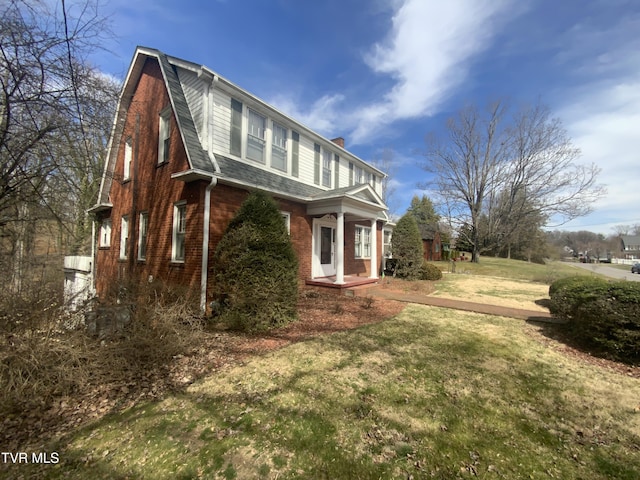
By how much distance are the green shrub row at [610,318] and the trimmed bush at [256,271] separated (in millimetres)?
5907

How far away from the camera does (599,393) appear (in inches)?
149

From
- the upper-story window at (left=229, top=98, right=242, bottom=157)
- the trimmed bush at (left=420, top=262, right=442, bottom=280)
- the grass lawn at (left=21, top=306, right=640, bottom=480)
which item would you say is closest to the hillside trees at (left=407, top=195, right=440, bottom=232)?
the trimmed bush at (left=420, top=262, right=442, bottom=280)

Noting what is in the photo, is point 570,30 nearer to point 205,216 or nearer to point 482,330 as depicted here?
point 482,330

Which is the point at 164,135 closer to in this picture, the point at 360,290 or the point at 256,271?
the point at 256,271

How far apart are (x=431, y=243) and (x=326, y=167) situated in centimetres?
2343

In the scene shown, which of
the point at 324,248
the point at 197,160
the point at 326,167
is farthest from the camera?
the point at 326,167

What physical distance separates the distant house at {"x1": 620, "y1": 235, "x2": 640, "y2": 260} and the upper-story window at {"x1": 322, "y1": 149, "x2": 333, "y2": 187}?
10317 cm

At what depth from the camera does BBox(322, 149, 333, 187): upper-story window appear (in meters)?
12.5

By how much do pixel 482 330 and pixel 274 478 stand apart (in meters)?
5.80

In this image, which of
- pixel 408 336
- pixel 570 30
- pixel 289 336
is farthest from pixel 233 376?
pixel 570 30

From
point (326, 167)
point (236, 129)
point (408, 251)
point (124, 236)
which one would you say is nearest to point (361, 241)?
point (408, 251)

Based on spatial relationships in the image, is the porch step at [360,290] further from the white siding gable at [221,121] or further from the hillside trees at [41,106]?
the hillside trees at [41,106]

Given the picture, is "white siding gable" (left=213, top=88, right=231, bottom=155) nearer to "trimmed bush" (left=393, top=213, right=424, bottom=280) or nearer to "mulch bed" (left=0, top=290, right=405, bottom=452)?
"mulch bed" (left=0, top=290, right=405, bottom=452)

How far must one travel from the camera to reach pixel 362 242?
14547mm
